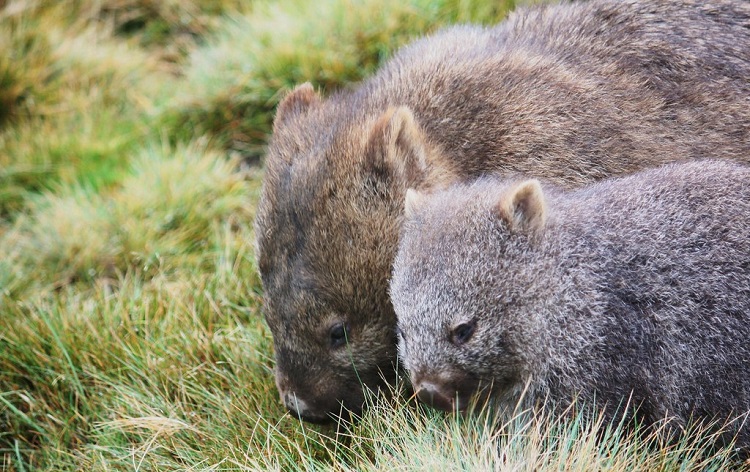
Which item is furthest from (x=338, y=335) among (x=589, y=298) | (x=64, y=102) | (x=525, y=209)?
(x=64, y=102)

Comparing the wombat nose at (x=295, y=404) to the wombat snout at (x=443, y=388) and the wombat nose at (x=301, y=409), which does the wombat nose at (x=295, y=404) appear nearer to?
the wombat nose at (x=301, y=409)

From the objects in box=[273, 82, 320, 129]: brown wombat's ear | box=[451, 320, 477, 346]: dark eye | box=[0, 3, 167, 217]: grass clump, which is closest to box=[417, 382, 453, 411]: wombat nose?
box=[451, 320, 477, 346]: dark eye

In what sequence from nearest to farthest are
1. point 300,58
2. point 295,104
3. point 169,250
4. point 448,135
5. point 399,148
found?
point 399,148, point 448,135, point 295,104, point 169,250, point 300,58

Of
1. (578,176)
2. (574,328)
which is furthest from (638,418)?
(578,176)

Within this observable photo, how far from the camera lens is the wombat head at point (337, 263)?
4.45 meters

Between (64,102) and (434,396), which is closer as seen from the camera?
(434,396)

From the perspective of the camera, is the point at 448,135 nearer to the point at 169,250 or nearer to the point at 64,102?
the point at 169,250

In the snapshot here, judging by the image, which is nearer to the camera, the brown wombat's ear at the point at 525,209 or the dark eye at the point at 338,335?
the brown wombat's ear at the point at 525,209

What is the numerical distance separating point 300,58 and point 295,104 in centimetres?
240

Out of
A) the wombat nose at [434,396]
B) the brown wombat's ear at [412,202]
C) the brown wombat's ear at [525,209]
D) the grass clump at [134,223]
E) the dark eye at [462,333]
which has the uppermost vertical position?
the brown wombat's ear at [525,209]

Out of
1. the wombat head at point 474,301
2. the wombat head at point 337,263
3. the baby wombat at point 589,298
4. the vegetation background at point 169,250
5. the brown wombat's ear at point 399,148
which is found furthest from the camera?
the brown wombat's ear at point 399,148

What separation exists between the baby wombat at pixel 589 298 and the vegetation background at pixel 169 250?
0.63 ft

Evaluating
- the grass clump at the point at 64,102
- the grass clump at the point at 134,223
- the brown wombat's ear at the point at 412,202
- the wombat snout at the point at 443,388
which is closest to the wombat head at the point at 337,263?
the brown wombat's ear at the point at 412,202

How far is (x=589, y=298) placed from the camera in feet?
12.9
